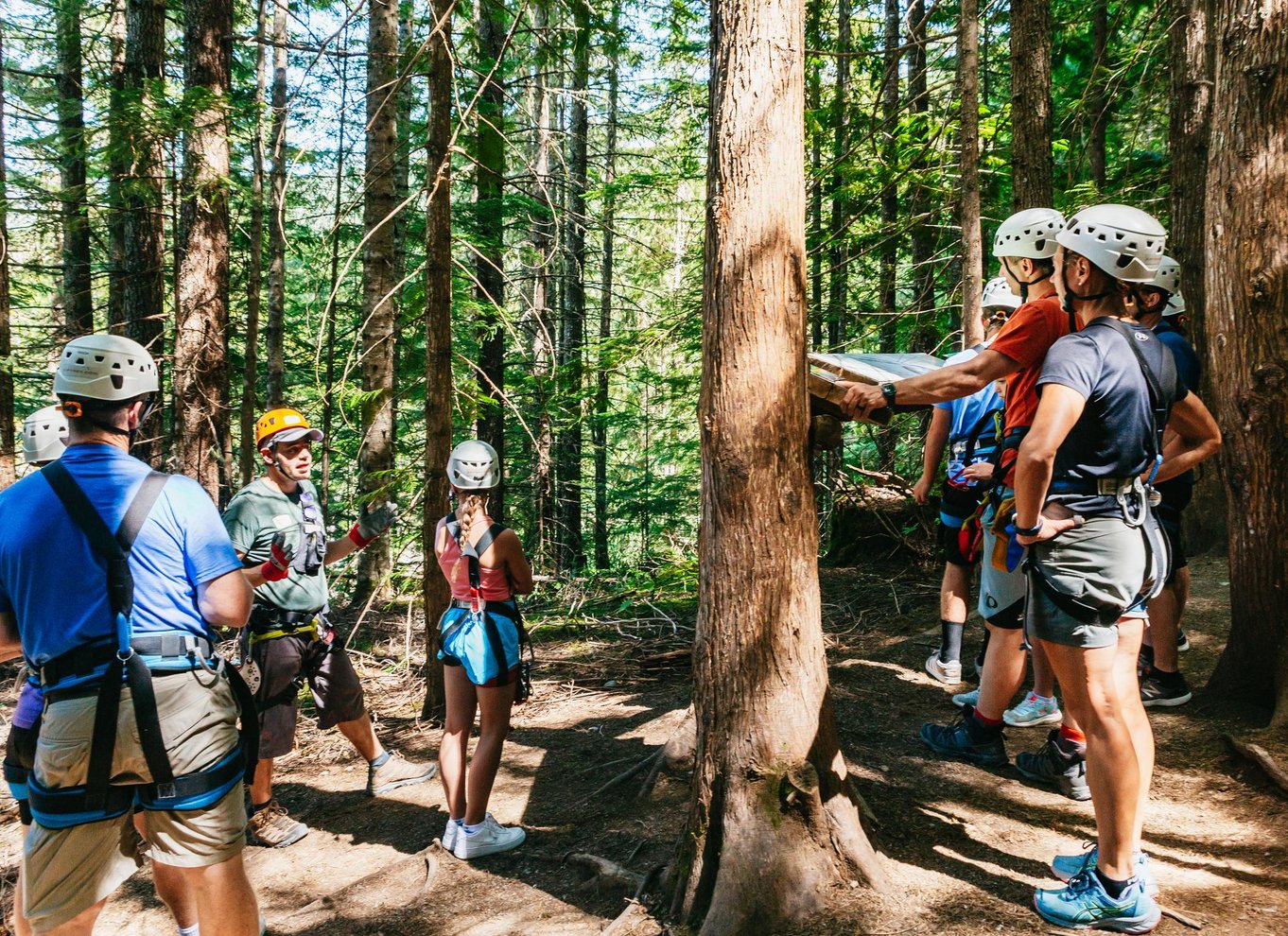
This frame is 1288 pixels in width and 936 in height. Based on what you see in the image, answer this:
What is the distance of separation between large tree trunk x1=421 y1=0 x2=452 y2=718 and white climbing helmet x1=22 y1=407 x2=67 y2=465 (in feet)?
7.30

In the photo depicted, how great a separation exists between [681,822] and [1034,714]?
2.16 metres

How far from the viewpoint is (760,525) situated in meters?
3.19

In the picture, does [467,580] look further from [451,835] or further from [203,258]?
[203,258]

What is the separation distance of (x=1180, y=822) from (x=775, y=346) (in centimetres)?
279

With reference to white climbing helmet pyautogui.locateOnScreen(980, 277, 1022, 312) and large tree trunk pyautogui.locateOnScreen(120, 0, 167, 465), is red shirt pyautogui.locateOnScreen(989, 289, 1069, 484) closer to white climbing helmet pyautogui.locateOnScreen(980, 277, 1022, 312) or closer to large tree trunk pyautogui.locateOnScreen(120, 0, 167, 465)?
white climbing helmet pyautogui.locateOnScreen(980, 277, 1022, 312)

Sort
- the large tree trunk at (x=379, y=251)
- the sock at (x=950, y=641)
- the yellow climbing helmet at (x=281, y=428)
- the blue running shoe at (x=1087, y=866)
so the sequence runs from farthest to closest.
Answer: the large tree trunk at (x=379, y=251) < the sock at (x=950, y=641) < the yellow climbing helmet at (x=281, y=428) < the blue running shoe at (x=1087, y=866)

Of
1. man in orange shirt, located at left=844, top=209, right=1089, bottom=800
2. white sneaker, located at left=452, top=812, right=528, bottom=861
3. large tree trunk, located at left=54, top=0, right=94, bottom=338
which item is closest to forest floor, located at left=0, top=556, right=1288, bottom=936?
white sneaker, located at left=452, top=812, right=528, bottom=861

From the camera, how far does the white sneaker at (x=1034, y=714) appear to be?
482cm

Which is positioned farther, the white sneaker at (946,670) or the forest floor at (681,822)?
the white sneaker at (946,670)

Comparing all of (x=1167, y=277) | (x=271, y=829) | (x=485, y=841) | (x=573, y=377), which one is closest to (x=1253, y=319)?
(x=1167, y=277)

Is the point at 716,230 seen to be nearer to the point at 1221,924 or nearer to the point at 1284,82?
the point at 1221,924

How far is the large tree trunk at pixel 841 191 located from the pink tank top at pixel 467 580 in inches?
199

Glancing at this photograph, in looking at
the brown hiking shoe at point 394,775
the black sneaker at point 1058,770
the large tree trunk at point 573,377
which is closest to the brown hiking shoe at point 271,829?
the brown hiking shoe at point 394,775

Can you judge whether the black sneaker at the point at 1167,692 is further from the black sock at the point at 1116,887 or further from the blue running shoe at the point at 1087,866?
the black sock at the point at 1116,887
